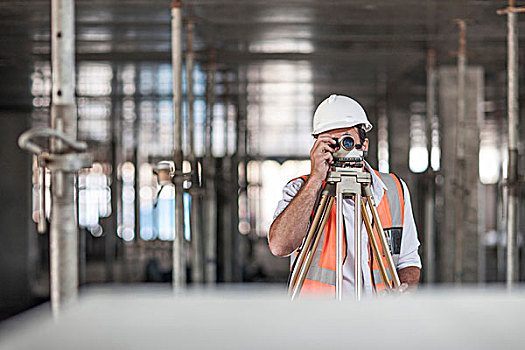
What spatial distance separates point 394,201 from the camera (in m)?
2.69

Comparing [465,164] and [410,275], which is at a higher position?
[465,164]

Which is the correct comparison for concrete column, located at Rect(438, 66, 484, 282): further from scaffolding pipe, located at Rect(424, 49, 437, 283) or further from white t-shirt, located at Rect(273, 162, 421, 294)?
white t-shirt, located at Rect(273, 162, 421, 294)

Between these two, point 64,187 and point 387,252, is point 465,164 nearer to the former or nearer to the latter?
point 387,252

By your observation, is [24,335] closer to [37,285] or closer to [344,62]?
[344,62]

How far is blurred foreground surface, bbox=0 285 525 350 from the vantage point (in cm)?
72

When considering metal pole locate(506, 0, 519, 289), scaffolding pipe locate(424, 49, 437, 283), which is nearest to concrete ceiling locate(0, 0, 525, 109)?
scaffolding pipe locate(424, 49, 437, 283)

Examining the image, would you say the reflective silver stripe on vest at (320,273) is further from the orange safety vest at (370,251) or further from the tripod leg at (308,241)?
the tripod leg at (308,241)

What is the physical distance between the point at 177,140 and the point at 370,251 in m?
2.43

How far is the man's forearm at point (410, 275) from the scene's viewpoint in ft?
8.52

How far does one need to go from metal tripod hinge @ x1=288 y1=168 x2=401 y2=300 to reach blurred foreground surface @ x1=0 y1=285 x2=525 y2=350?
1.54 m

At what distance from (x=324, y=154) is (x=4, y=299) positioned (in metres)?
10.8

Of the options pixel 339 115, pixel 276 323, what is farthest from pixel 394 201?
pixel 276 323

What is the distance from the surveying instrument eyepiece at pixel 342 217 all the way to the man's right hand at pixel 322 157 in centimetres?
2

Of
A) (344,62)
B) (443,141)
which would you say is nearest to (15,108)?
(344,62)
